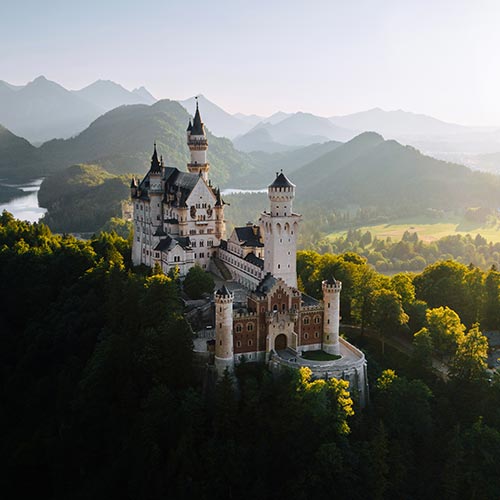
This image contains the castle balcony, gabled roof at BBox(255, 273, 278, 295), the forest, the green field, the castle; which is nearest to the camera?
the forest

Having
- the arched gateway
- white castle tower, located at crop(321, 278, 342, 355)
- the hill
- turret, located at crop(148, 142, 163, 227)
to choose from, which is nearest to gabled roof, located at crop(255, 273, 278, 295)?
the arched gateway

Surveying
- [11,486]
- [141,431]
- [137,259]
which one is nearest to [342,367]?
[141,431]

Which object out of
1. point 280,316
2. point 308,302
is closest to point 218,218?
point 308,302

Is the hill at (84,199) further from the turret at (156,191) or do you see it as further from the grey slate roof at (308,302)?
the grey slate roof at (308,302)

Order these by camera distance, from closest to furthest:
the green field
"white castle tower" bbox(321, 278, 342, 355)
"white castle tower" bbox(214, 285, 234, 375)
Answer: "white castle tower" bbox(214, 285, 234, 375)
"white castle tower" bbox(321, 278, 342, 355)
the green field

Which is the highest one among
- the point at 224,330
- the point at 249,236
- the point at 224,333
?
the point at 249,236

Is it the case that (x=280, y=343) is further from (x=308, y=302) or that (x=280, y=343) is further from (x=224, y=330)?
(x=308, y=302)

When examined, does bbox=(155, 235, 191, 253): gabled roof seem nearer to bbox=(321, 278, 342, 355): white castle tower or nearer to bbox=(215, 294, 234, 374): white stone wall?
bbox=(215, 294, 234, 374): white stone wall

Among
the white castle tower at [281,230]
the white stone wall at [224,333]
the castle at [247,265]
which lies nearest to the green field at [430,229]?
the castle at [247,265]
